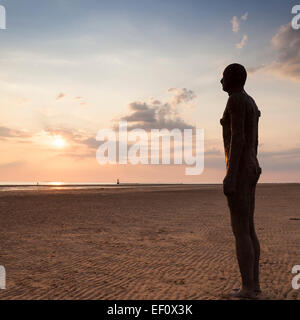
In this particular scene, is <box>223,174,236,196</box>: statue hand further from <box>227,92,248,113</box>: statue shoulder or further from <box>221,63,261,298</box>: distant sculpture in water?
<box>227,92,248,113</box>: statue shoulder

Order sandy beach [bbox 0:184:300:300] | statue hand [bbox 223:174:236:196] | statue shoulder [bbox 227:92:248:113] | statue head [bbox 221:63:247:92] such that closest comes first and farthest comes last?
statue hand [bbox 223:174:236:196], statue shoulder [bbox 227:92:248:113], statue head [bbox 221:63:247:92], sandy beach [bbox 0:184:300:300]

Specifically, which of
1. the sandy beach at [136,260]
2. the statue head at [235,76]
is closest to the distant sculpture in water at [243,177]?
the statue head at [235,76]

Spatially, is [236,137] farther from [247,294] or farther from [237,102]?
[247,294]

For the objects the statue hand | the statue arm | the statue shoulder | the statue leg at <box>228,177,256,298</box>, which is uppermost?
the statue shoulder

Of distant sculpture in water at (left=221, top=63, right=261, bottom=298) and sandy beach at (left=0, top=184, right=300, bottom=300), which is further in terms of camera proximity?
sandy beach at (left=0, top=184, right=300, bottom=300)

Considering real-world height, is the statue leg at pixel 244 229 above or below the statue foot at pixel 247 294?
above

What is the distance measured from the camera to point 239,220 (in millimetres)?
5242

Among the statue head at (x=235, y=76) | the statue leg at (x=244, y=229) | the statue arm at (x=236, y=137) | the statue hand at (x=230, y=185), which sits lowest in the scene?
the statue leg at (x=244, y=229)

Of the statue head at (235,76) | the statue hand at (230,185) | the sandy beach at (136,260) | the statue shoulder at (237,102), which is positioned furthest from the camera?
the sandy beach at (136,260)

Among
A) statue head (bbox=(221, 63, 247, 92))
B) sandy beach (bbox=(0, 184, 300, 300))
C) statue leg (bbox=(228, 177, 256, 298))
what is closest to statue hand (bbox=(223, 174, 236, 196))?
statue leg (bbox=(228, 177, 256, 298))

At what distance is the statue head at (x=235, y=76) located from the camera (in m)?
5.47

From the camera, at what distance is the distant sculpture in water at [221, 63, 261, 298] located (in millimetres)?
5199

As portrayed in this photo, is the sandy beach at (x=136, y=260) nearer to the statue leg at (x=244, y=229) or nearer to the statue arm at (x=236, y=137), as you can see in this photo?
the statue leg at (x=244, y=229)
